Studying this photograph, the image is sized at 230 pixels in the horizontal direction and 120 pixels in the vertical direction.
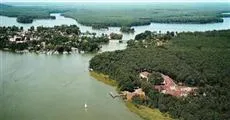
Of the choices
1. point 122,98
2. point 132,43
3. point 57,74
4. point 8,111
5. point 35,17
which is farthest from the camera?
point 35,17

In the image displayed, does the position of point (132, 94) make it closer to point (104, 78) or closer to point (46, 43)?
point (104, 78)

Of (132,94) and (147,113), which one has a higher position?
(132,94)

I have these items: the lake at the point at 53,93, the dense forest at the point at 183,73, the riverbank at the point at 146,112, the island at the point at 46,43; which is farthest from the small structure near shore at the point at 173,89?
the island at the point at 46,43

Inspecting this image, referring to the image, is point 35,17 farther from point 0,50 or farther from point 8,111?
point 8,111

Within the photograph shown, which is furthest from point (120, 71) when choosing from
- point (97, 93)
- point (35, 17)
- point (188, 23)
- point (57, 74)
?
point (35, 17)

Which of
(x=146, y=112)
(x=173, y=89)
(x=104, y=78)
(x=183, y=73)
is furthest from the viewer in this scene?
(x=104, y=78)

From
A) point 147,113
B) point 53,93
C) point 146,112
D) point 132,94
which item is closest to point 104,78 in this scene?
point 132,94
